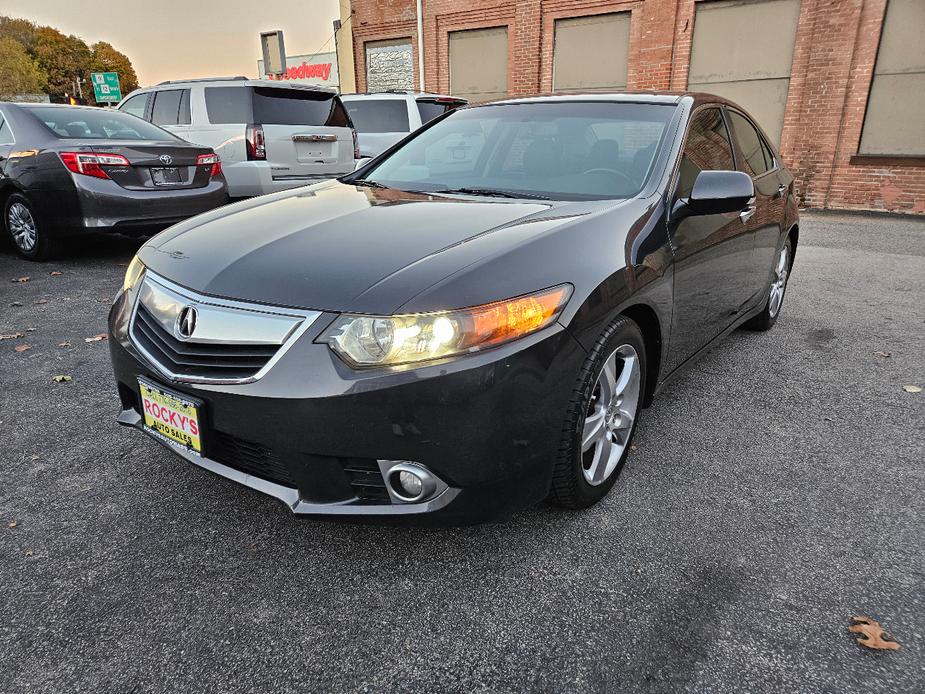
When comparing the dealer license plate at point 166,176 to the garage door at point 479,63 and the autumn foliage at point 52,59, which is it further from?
A: the autumn foliage at point 52,59

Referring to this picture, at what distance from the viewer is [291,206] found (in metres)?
2.85

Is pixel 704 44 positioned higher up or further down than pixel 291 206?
higher up

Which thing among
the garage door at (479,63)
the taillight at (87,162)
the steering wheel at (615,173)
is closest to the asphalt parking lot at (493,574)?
the steering wheel at (615,173)

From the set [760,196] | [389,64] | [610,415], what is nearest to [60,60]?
[389,64]

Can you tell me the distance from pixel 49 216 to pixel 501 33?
1208cm

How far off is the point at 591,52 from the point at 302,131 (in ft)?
28.5

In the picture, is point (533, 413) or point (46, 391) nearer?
point (533, 413)

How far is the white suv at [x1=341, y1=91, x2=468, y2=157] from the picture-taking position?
10.7 meters

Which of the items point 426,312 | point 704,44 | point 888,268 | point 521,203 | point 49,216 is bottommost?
point 888,268

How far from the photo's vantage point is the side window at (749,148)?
151 inches

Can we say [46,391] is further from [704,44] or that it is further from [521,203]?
[704,44]

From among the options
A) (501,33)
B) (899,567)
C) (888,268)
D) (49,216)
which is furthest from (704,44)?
(899,567)

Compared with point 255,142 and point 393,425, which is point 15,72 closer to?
point 255,142

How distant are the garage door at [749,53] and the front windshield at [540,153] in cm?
1094
